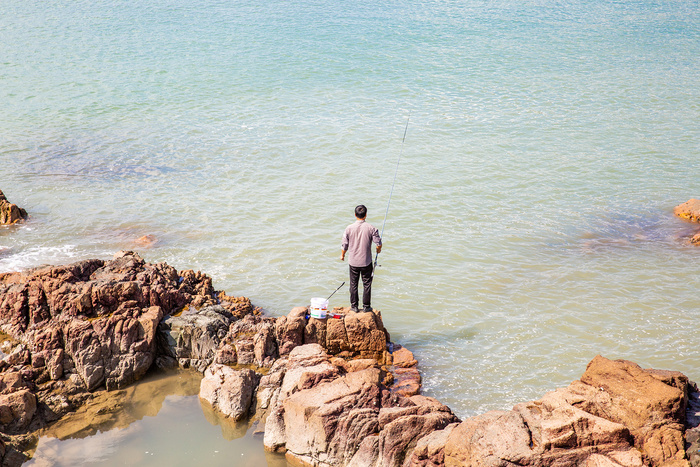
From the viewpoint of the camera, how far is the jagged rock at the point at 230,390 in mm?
6887

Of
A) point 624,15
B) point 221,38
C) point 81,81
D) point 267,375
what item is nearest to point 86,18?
point 221,38

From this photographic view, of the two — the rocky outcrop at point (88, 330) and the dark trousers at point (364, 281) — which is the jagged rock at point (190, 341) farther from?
the dark trousers at point (364, 281)

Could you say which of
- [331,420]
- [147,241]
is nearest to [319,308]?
[331,420]

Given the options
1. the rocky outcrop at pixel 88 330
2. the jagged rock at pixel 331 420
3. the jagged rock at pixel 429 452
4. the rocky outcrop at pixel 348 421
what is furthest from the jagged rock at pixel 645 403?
the rocky outcrop at pixel 88 330

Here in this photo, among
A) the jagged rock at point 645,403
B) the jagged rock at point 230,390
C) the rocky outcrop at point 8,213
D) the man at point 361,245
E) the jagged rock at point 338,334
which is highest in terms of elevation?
the man at point 361,245

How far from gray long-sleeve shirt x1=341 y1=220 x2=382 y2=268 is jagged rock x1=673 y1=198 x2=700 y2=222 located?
8173 mm

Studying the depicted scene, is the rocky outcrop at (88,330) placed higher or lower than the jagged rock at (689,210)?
lower

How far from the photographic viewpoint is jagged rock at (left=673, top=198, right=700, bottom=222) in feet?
40.5

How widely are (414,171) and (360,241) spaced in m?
7.77

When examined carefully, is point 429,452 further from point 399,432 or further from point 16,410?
point 16,410

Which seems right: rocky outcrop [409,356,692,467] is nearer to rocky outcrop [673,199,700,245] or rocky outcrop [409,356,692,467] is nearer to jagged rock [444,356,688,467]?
jagged rock [444,356,688,467]

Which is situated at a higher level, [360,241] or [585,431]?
[360,241]

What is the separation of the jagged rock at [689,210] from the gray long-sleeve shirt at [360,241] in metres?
8.17

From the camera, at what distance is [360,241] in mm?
7859
